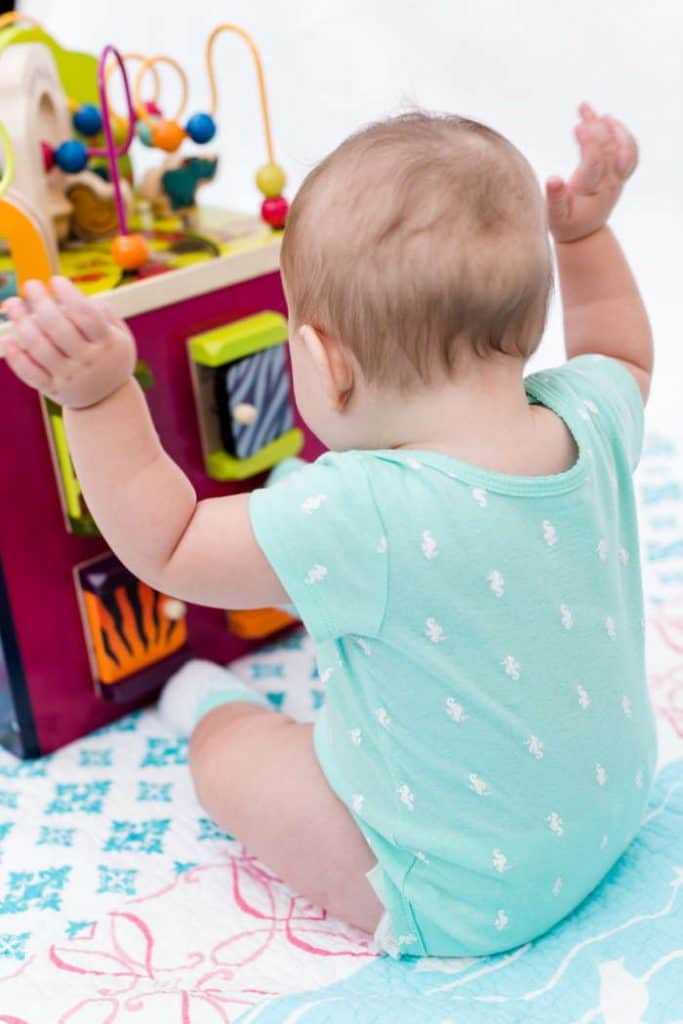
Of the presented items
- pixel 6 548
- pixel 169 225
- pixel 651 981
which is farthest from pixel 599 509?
pixel 169 225

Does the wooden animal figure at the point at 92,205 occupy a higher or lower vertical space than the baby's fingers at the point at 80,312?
lower

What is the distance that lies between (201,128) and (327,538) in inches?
22.2

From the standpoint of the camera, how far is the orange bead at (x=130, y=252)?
1.00m

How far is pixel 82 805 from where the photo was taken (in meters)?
0.97

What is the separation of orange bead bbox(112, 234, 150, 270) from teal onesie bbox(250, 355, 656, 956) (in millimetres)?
369

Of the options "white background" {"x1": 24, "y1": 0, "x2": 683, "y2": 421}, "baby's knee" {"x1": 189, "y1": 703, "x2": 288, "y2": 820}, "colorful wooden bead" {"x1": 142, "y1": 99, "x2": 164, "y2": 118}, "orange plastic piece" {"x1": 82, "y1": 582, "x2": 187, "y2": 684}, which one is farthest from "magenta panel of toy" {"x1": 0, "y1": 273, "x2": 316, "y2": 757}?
"white background" {"x1": 24, "y1": 0, "x2": 683, "y2": 421}

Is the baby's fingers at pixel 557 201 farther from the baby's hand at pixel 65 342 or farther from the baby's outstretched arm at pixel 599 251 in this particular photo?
the baby's hand at pixel 65 342

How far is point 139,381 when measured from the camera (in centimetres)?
98

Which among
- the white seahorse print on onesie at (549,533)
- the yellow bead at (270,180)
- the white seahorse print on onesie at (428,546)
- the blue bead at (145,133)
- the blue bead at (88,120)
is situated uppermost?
the blue bead at (88,120)

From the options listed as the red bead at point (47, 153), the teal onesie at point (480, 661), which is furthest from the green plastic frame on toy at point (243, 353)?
the teal onesie at point (480, 661)

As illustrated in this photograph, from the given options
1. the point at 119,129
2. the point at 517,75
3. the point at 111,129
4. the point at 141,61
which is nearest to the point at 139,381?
the point at 111,129

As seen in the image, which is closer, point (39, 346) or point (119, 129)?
point (39, 346)

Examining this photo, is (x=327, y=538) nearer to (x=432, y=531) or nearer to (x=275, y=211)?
(x=432, y=531)

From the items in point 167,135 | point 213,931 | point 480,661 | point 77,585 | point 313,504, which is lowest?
point 213,931
